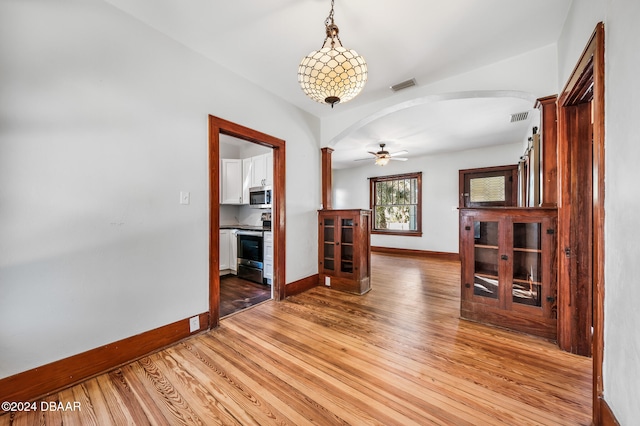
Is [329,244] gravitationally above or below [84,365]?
above

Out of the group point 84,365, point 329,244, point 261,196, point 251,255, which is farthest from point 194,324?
point 261,196

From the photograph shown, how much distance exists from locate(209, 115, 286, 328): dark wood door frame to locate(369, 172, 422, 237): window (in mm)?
4480

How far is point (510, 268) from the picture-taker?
2.33m

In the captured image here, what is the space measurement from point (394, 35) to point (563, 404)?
9.30 feet

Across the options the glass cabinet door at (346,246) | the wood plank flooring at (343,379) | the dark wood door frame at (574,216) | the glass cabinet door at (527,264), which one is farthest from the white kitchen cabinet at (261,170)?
the dark wood door frame at (574,216)

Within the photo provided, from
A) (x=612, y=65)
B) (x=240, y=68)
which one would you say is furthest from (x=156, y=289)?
(x=612, y=65)

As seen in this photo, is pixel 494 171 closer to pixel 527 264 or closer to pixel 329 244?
pixel 527 264

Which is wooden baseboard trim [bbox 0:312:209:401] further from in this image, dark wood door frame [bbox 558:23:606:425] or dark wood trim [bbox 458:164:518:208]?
dark wood trim [bbox 458:164:518:208]

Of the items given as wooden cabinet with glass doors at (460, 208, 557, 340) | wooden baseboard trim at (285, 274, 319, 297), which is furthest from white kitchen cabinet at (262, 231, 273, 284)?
wooden cabinet with glass doors at (460, 208, 557, 340)

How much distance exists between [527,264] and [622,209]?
1.45 meters

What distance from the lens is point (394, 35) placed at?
210cm

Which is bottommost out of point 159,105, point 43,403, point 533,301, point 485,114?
point 43,403

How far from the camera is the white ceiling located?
71.6 inches

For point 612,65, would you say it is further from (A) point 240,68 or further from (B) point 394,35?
(A) point 240,68
